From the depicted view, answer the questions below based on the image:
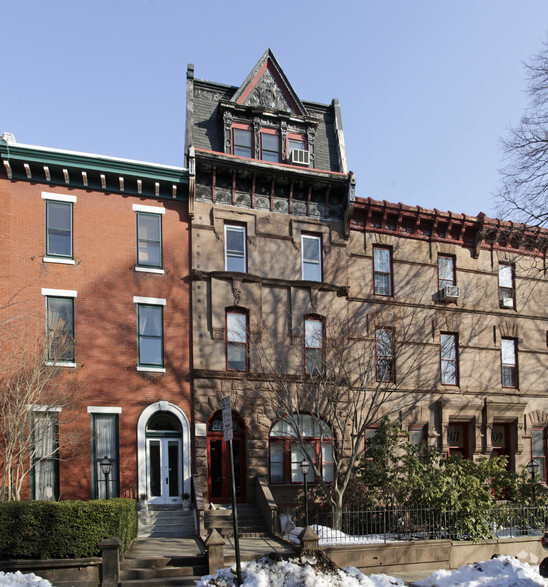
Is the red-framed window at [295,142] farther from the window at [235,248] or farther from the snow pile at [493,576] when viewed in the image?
the snow pile at [493,576]

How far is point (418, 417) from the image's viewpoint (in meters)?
25.1

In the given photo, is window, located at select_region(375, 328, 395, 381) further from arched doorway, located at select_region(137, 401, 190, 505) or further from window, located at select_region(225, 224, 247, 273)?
arched doorway, located at select_region(137, 401, 190, 505)

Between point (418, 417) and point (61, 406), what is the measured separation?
12.8 metres

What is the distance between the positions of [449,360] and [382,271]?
4.37 metres

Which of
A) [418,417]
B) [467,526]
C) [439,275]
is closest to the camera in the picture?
[467,526]

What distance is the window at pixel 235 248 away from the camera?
23562mm

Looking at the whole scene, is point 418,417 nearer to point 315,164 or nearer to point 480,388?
point 480,388

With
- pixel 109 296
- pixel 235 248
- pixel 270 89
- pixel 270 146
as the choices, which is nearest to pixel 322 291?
pixel 235 248

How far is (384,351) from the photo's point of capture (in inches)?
914

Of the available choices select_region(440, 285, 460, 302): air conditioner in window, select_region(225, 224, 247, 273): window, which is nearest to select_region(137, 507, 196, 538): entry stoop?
select_region(225, 224, 247, 273): window

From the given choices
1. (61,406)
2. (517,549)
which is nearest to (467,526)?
(517,549)

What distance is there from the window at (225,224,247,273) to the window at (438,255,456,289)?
8.24 metres

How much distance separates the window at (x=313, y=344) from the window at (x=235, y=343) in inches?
85.6

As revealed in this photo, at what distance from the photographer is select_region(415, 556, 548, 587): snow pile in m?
13.4
